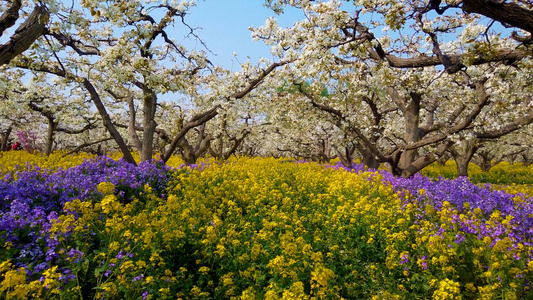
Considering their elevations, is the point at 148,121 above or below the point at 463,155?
above

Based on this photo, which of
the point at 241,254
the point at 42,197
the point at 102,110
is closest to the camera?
the point at 241,254

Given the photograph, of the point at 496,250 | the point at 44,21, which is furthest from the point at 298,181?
the point at 44,21

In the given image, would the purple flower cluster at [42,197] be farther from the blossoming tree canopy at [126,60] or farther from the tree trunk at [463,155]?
the tree trunk at [463,155]

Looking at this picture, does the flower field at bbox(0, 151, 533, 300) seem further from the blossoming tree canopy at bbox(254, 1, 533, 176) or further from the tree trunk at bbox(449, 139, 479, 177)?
the tree trunk at bbox(449, 139, 479, 177)

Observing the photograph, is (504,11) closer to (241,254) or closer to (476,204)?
(476,204)

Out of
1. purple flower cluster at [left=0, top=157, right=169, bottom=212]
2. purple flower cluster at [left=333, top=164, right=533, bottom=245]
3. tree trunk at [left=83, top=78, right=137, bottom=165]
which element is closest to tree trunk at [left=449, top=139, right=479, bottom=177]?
purple flower cluster at [left=333, top=164, right=533, bottom=245]

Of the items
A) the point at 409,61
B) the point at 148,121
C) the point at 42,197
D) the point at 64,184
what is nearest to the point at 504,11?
the point at 409,61

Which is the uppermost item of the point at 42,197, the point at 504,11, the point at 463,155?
the point at 504,11

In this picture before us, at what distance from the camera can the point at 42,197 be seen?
682cm

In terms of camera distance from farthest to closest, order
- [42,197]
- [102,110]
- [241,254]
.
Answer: [102,110], [42,197], [241,254]

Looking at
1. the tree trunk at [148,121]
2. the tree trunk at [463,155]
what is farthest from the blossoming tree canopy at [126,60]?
the tree trunk at [463,155]

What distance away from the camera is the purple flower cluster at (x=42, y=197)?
4402 mm

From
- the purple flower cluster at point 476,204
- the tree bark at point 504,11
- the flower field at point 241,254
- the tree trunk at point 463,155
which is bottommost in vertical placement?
the flower field at point 241,254

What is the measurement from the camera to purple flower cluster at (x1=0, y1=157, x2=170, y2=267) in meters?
4.40
